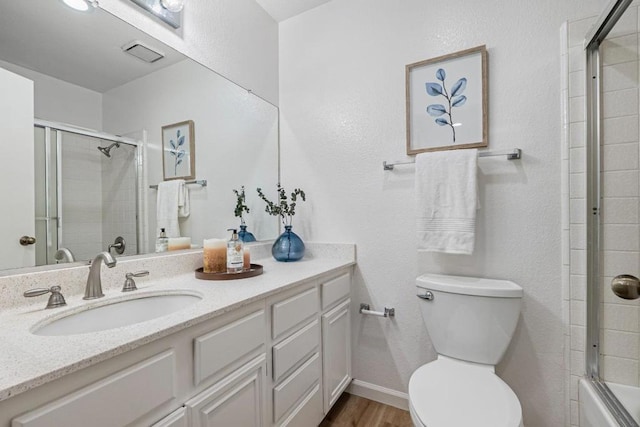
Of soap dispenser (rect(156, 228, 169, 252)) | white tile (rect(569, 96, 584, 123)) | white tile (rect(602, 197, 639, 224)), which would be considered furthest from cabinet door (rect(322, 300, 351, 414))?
white tile (rect(569, 96, 584, 123))

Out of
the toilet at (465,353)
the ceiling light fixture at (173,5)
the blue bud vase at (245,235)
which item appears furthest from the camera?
the blue bud vase at (245,235)

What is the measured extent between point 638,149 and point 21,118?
2.14 m

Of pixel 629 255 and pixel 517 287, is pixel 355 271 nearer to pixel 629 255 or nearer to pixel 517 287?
pixel 517 287

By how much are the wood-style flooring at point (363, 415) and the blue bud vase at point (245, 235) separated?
40.7 inches

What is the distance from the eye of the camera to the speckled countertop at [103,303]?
1.81 feet

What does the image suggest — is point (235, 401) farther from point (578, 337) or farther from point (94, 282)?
point (578, 337)

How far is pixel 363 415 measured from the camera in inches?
61.4

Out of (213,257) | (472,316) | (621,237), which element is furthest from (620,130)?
(213,257)

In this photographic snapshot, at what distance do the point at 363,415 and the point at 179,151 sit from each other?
1621 mm

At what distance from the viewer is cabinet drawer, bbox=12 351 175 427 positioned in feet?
1.73

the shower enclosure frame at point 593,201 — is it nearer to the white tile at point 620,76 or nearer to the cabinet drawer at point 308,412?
the white tile at point 620,76

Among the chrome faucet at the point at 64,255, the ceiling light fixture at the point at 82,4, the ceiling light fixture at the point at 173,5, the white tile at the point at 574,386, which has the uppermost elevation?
the ceiling light fixture at the point at 173,5

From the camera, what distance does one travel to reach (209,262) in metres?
1.31

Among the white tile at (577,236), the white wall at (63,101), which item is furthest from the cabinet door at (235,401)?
the white tile at (577,236)
